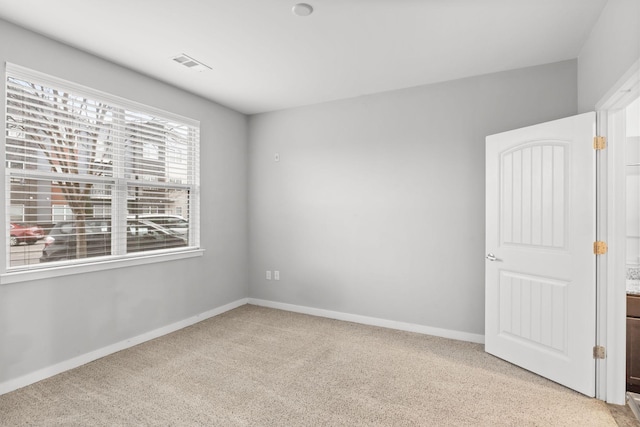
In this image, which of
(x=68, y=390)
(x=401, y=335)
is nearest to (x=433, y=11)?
(x=401, y=335)

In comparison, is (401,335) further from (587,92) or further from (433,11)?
(433,11)

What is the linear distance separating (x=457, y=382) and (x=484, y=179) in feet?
6.07

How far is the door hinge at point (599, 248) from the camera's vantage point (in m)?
2.29

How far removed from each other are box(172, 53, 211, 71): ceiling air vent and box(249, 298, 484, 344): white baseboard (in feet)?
9.68

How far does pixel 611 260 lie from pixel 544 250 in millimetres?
412

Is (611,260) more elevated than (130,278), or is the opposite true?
(611,260)

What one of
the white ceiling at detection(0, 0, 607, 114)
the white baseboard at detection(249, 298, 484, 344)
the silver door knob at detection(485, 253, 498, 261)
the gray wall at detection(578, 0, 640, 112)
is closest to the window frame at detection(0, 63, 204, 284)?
the white ceiling at detection(0, 0, 607, 114)

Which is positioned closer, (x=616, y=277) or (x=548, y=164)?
(x=616, y=277)

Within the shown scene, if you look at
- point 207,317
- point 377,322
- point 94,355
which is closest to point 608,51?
point 377,322

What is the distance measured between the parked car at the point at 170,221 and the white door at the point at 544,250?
10.5 feet

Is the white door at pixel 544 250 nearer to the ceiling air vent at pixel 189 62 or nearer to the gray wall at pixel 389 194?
the gray wall at pixel 389 194

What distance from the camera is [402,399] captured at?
2287mm

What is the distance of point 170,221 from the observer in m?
3.65

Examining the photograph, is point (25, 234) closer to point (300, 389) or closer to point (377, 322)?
point (300, 389)
